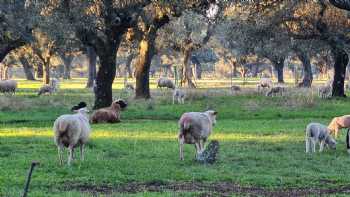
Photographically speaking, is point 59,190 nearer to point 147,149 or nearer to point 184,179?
point 184,179

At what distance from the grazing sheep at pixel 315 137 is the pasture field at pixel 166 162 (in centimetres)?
40

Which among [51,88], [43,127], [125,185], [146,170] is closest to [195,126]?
[146,170]

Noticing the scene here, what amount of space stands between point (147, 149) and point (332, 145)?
6169 millimetres

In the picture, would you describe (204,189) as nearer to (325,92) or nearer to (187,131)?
(187,131)

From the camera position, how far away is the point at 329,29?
43.8 meters

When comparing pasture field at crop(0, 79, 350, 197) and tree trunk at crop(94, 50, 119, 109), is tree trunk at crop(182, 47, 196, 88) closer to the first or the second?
tree trunk at crop(94, 50, 119, 109)

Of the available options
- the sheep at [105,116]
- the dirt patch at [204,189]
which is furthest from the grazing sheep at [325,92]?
the dirt patch at [204,189]

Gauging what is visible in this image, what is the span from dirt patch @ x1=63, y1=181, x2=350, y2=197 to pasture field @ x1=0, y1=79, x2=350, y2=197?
0.07ft

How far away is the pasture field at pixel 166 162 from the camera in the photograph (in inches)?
562

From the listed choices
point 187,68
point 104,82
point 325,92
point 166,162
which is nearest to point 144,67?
point 104,82

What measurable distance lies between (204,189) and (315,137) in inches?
325

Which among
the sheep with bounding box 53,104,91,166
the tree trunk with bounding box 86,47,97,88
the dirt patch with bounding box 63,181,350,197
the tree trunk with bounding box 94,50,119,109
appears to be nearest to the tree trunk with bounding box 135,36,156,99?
the tree trunk with bounding box 94,50,119,109

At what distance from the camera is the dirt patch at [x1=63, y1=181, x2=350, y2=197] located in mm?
13844

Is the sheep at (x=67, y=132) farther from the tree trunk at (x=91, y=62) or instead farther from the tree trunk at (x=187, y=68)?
the tree trunk at (x=187, y=68)
